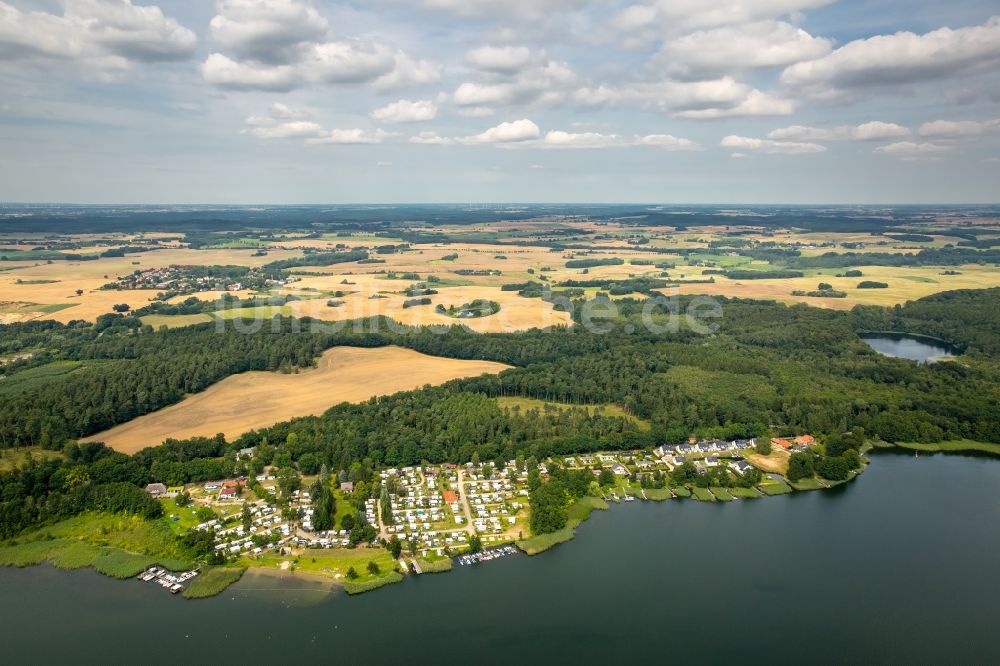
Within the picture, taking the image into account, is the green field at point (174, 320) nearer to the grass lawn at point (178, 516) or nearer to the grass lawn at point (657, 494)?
the grass lawn at point (178, 516)

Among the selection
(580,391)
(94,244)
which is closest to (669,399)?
(580,391)

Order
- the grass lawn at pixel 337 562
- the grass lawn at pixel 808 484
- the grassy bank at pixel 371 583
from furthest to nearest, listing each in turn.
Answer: the grass lawn at pixel 808 484 < the grass lawn at pixel 337 562 < the grassy bank at pixel 371 583

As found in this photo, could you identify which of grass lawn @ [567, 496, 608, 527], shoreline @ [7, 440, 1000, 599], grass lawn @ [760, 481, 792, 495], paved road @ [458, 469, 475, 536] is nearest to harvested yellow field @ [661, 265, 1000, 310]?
grass lawn @ [760, 481, 792, 495]

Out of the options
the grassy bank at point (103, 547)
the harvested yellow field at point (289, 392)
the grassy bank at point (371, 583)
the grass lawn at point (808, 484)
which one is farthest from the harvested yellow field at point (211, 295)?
the grass lawn at point (808, 484)

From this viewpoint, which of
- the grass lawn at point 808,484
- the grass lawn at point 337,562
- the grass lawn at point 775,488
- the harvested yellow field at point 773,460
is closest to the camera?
the grass lawn at point 337,562

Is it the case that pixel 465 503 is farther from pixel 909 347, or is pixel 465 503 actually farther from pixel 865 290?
pixel 865 290

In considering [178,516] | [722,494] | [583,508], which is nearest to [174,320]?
[178,516]
